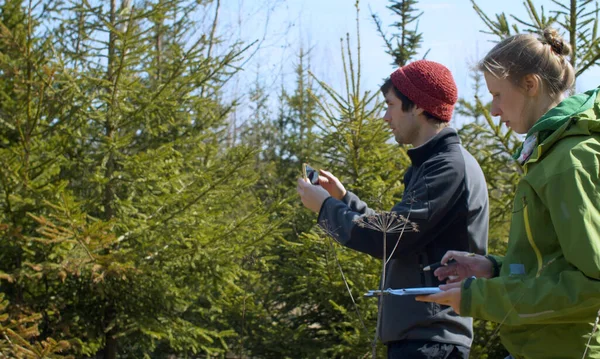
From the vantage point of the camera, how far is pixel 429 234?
2.50 m

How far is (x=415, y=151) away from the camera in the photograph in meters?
2.71

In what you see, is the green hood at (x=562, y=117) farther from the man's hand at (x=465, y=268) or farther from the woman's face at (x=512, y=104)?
the man's hand at (x=465, y=268)

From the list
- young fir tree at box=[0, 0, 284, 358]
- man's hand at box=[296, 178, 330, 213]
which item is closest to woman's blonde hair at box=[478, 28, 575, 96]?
man's hand at box=[296, 178, 330, 213]

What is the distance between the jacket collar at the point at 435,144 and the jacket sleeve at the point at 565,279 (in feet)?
3.33

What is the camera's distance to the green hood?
5.54 feet

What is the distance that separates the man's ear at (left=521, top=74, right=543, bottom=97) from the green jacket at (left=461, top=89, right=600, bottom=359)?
0.14m

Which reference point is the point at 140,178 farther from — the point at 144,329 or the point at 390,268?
the point at 390,268

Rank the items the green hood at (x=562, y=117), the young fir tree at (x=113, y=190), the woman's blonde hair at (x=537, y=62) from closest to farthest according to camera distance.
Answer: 1. the green hood at (x=562, y=117)
2. the woman's blonde hair at (x=537, y=62)
3. the young fir tree at (x=113, y=190)

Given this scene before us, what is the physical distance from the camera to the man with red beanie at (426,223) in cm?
246

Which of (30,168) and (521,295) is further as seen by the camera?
(30,168)

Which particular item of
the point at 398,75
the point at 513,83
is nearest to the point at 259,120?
Answer: the point at 398,75

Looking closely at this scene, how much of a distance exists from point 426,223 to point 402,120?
1.86 feet

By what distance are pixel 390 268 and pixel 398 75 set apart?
2.78ft

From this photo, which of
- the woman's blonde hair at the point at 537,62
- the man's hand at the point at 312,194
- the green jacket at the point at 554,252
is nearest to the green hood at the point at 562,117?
the green jacket at the point at 554,252
